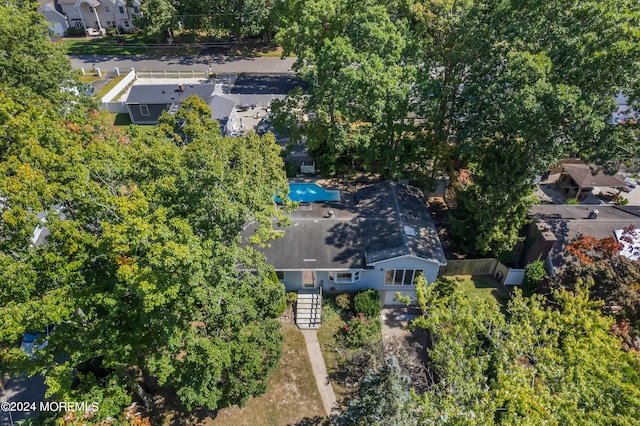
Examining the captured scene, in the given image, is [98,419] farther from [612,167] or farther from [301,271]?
[612,167]

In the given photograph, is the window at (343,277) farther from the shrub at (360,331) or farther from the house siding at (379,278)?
the shrub at (360,331)

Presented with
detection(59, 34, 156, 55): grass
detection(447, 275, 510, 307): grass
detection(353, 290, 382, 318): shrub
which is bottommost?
detection(447, 275, 510, 307): grass

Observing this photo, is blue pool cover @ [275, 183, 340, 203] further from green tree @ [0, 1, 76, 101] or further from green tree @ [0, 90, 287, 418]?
green tree @ [0, 1, 76, 101]

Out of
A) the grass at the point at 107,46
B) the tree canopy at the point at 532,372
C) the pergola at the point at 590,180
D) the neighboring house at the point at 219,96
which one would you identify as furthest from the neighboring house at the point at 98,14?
the tree canopy at the point at 532,372

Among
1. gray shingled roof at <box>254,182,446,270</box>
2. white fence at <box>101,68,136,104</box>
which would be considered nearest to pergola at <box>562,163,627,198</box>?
gray shingled roof at <box>254,182,446,270</box>

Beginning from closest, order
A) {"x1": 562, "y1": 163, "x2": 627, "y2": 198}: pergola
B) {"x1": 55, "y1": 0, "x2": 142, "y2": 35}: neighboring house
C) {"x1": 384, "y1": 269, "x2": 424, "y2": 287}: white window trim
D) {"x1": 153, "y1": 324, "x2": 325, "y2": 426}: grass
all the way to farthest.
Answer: {"x1": 153, "y1": 324, "x2": 325, "y2": 426}: grass < {"x1": 384, "y1": 269, "x2": 424, "y2": 287}: white window trim < {"x1": 562, "y1": 163, "x2": 627, "y2": 198}: pergola < {"x1": 55, "y1": 0, "x2": 142, "y2": 35}: neighboring house

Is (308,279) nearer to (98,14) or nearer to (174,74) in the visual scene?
(174,74)
